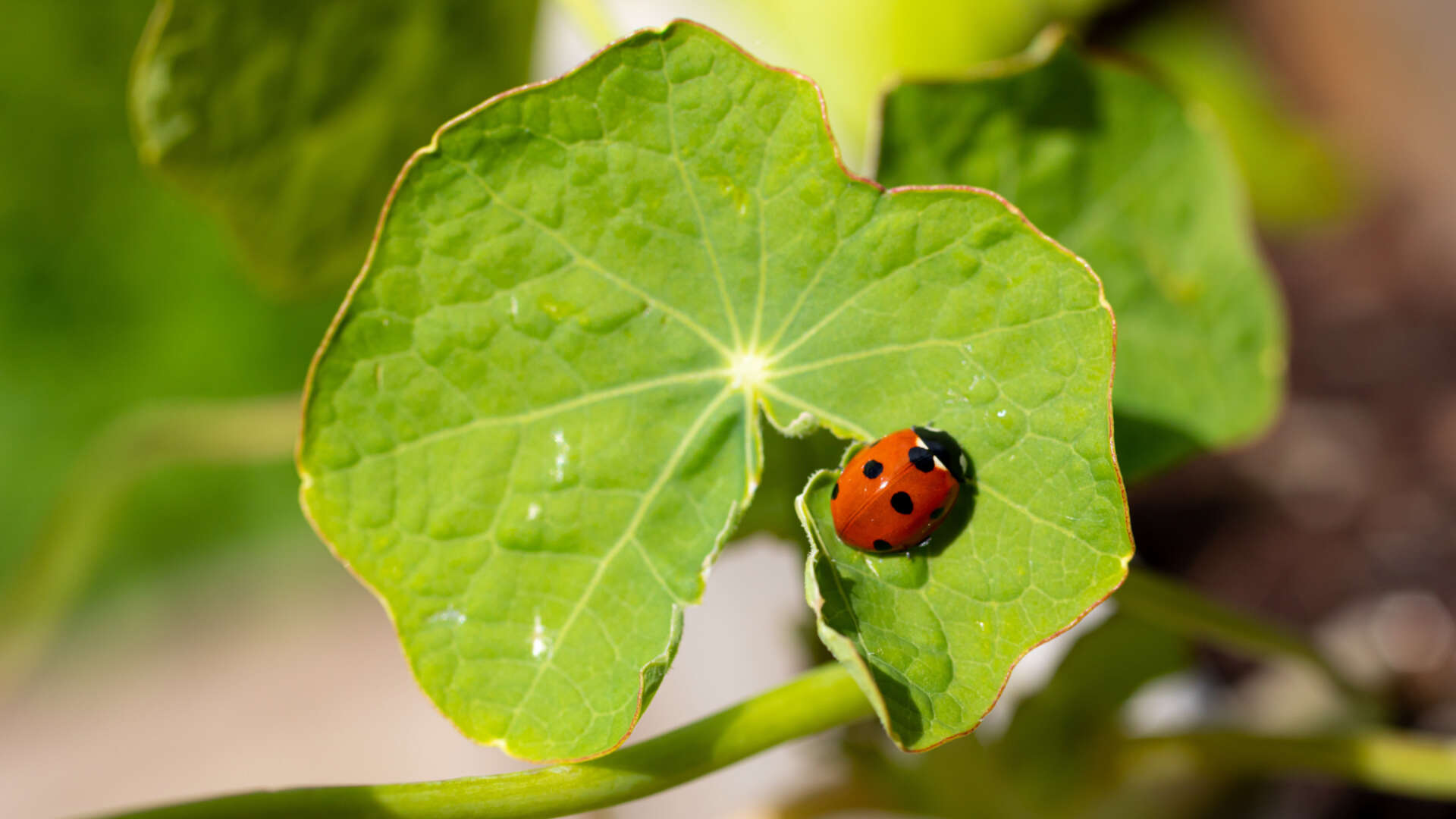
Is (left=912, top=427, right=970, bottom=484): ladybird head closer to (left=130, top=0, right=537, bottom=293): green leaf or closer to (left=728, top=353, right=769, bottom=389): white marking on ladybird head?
(left=728, top=353, right=769, bottom=389): white marking on ladybird head

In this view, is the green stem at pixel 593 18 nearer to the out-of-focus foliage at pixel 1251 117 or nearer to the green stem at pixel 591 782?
the green stem at pixel 591 782

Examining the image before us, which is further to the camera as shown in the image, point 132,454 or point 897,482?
point 132,454

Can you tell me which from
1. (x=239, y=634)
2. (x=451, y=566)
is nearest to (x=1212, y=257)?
(x=451, y=566)

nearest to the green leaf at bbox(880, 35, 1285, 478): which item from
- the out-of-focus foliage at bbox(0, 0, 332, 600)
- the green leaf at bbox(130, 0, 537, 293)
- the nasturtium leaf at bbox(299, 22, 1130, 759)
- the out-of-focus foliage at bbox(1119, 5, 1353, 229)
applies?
the nasturtium leaf at bbox(299, 22, 1130, 759)

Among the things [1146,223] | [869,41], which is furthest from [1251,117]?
[1146,223]

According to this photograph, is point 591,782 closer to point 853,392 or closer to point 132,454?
point 853,392

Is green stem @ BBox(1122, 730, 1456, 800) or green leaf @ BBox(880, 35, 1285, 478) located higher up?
green leaf @ BBox(880, 35, 1285, 478)
